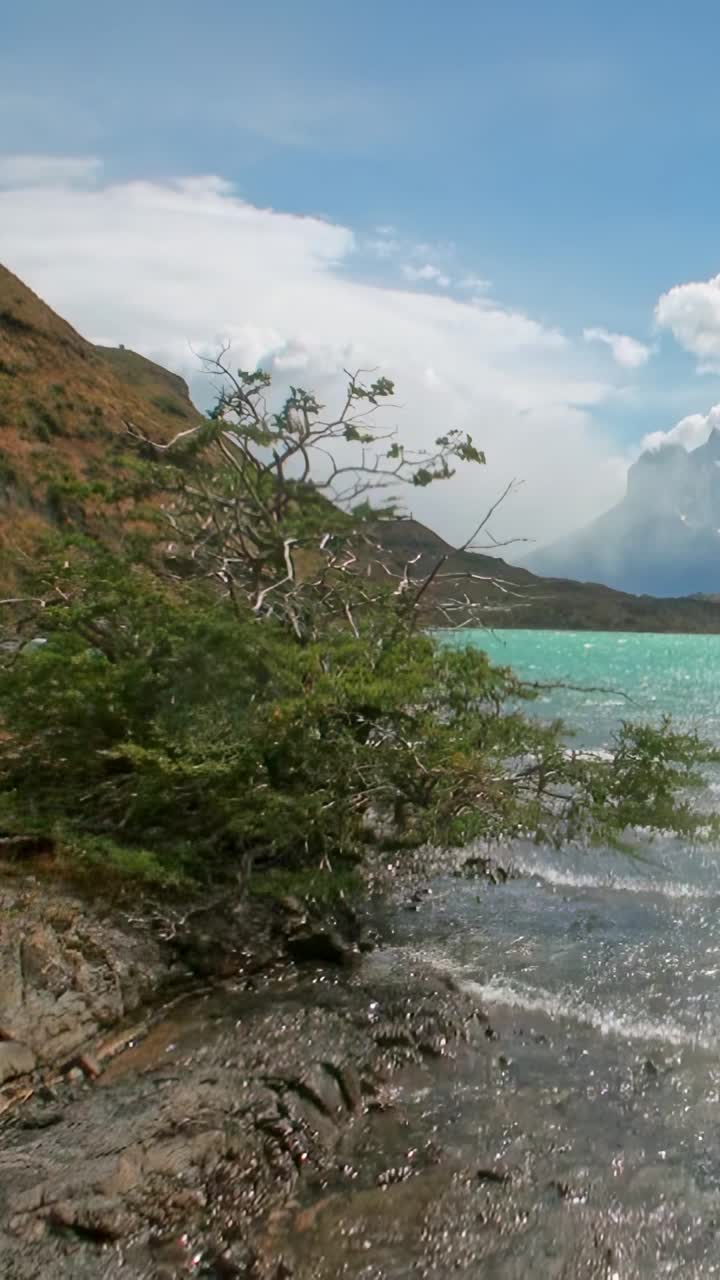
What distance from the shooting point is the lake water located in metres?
7.62

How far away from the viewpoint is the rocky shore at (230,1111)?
6.60m

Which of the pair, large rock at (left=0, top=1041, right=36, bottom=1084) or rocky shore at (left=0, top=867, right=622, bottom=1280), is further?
large rock at (left=0, top=1041, right=36, bottom=1084)

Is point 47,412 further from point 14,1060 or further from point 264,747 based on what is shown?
point 14,1060

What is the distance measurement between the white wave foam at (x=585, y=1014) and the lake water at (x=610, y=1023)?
3cm

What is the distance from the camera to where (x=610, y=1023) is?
11.1 metres

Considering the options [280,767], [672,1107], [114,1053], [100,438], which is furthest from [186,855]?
[100,438]

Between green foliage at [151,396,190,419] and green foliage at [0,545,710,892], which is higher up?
green foliage at [151,396,190,419]

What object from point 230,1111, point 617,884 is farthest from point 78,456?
point 230,1111

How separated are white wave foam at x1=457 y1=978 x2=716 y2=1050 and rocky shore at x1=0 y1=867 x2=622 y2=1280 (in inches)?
20.2

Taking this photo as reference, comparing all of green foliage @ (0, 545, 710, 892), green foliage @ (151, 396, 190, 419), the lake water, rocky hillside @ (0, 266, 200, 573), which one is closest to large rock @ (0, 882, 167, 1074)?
green foliage @ (0, 545, 710, 892)

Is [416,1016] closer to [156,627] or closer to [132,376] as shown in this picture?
[156,627]

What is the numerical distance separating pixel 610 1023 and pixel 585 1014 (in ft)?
1.13

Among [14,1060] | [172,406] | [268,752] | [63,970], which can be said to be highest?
[172,406]

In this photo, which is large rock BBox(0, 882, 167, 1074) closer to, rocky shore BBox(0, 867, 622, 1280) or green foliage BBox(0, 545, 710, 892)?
rocky shore BBox(0, 867, 622, 1280)
